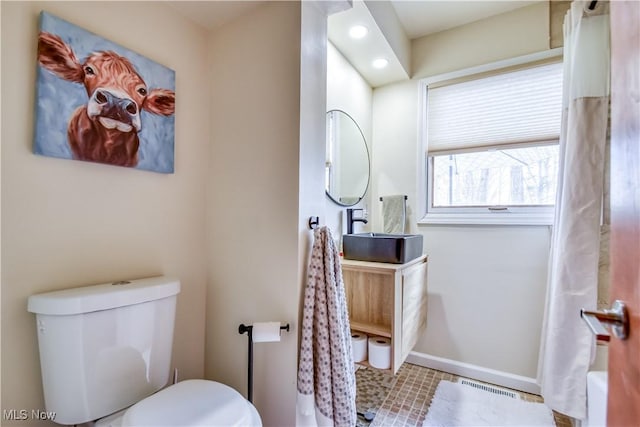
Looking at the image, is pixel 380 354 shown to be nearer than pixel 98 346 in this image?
No

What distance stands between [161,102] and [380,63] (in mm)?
1479

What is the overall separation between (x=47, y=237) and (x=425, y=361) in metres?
2.32

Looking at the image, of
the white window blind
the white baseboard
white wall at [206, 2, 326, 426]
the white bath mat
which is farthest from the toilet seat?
the white window blind

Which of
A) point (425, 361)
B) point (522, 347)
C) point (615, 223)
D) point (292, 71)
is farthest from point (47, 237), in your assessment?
point (522, 347)

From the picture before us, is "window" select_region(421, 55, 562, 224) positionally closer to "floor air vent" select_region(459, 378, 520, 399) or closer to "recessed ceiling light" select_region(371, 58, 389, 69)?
"recessed ceiling light" select_region(371, 58, 389, 69)

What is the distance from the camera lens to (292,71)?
1271mm

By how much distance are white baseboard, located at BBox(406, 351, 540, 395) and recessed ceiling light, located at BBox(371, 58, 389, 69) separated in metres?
2.14

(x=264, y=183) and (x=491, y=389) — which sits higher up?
(x=264, y=183)

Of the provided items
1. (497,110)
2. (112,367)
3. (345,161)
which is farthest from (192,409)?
(497,110)

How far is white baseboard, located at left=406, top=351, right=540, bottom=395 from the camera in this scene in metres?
1.89

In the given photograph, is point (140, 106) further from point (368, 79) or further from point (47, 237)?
point (368, 79)

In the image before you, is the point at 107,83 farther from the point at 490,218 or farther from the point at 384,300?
the point at 490,218

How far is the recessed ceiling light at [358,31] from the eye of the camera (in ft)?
5.62

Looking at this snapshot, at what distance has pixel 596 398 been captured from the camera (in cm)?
121
